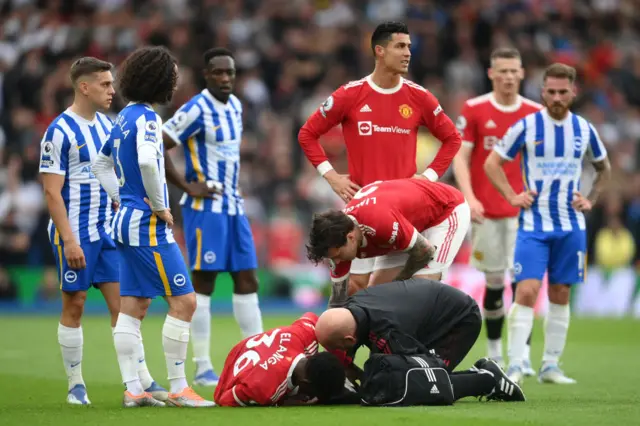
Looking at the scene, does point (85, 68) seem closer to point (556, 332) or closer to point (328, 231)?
point (328, 231)

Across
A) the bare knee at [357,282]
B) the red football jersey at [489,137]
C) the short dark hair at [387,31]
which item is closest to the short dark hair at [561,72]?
the red football jersey at [489,137]

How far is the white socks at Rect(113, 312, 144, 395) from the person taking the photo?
24.6 feet

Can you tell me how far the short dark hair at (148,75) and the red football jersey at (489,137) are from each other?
4060mm

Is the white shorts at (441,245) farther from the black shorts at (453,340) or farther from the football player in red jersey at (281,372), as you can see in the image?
the football player in red jersey at (281,372)

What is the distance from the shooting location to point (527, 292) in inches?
372

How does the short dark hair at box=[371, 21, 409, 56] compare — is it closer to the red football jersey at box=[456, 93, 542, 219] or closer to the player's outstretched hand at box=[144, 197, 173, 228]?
the red football jersey at box=[456, 93, 542, 219]

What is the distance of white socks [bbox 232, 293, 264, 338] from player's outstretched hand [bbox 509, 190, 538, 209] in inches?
96.0

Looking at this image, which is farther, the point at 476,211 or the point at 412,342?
the point at 476,211

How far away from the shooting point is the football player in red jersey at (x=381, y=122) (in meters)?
8.78

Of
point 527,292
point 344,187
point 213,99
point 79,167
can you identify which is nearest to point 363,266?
point 344,187

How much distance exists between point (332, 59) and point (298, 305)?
17.8ft

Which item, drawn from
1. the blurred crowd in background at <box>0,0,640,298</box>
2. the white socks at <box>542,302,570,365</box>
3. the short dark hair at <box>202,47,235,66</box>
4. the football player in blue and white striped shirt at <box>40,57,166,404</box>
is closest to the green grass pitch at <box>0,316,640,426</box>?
the white socks at <box>542,302,570,365</box>

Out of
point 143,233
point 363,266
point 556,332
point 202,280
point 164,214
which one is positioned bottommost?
point 556,332

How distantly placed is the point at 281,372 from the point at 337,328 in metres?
0.47
